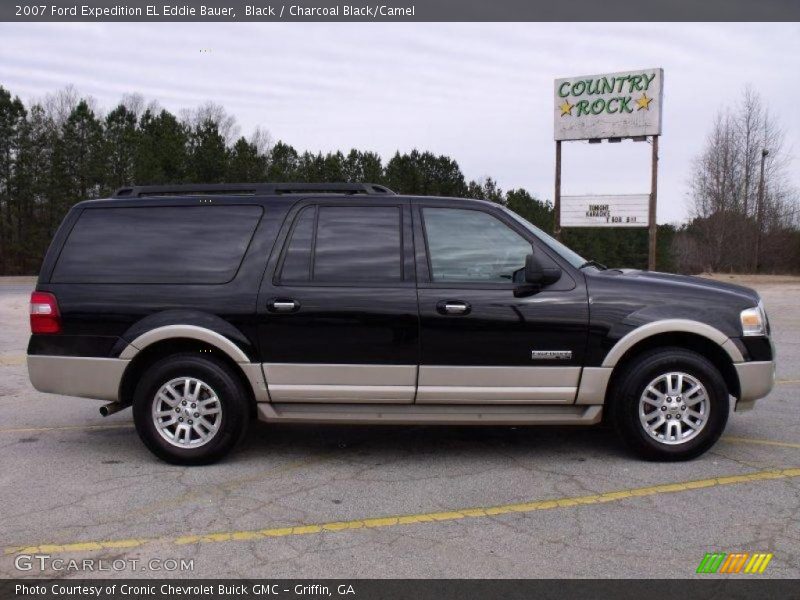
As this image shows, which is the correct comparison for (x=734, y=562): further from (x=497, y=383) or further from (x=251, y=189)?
(x=251, y=189)

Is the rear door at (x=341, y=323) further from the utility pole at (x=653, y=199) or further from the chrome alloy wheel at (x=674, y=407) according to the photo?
the utility pole at (x=653, y=199)

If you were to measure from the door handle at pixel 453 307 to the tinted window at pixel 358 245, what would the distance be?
360 mm

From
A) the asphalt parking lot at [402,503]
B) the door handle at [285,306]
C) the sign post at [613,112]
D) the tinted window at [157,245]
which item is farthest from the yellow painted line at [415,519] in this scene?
the sign post at [613,112]

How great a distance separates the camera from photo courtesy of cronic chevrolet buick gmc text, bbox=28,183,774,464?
5.00 meters

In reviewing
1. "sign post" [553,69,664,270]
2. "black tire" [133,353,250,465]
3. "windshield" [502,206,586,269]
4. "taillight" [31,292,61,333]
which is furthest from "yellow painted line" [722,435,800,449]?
"sign post" [553,69,664,270]

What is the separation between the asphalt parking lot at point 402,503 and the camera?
359cm

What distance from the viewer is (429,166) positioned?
46312 mm

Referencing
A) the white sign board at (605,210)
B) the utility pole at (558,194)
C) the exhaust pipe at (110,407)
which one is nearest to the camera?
the exhaust pipe at (110,407)

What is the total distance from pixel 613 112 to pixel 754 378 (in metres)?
21.8

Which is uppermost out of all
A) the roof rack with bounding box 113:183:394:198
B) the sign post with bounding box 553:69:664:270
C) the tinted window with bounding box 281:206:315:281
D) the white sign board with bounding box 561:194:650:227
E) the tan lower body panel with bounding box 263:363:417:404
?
the sign post with bounding box 553:69:664:270

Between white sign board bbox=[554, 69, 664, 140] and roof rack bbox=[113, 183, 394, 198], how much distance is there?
21529 mm

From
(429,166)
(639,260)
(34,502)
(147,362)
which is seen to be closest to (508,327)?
(147,362)

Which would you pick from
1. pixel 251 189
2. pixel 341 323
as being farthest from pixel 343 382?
pixel 251 189

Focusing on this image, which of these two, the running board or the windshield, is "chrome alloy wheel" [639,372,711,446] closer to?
the running board
